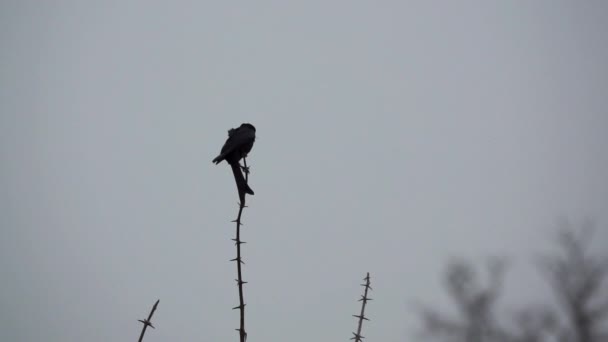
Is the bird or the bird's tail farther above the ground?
the bird

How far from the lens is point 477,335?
10906mm

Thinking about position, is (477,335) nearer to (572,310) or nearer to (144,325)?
(572,310)

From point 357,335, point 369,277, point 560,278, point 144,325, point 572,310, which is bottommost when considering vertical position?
point 144,325

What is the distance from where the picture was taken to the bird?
4.00m

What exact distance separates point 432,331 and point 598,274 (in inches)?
180

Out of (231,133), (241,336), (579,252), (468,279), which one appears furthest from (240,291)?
(468,279)

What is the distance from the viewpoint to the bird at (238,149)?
4.00m

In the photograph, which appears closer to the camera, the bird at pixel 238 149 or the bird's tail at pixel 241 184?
the bird's tail at pixel 241 184

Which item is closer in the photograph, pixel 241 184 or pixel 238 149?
pixel 241 184

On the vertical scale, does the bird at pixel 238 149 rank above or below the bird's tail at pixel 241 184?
above

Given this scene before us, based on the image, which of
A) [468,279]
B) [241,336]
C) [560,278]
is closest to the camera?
[241,336]

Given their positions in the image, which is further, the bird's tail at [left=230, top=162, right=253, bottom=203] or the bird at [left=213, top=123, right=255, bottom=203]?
the bird at [left=213, top=123, right=255, bottom=203]

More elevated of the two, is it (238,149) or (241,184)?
(238,149)

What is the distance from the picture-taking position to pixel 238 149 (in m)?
5.12
